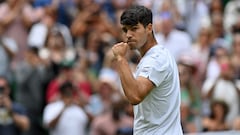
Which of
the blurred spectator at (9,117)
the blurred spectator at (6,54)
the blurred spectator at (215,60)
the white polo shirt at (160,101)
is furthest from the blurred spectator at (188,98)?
the white polo shirt at (160,101)

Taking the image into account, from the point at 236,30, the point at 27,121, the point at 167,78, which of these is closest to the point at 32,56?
the point at 27,121

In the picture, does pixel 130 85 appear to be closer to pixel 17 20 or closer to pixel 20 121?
pixel 20 121

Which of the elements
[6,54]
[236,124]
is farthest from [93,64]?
[236,124]

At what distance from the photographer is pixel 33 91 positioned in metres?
13.0

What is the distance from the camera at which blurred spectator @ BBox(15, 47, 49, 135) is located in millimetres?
12914

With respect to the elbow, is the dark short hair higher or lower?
higher

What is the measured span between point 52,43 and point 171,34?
6.53 ft

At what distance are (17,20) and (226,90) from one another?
3.54 metres

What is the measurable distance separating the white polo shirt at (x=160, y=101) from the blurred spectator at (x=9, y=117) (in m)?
4.87

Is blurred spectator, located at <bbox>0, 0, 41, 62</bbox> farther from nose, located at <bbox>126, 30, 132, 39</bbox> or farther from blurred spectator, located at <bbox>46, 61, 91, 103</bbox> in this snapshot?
nose, located at <bbox>126, 30, 132, 39</bbox>

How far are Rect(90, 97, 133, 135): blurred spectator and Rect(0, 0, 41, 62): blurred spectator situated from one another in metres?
2.36

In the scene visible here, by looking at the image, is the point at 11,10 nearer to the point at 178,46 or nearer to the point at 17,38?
the point at 17,38

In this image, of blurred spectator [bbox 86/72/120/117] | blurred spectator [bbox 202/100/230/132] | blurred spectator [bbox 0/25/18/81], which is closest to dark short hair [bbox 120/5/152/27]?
blurred spectator [bbox 202/100/230/132]

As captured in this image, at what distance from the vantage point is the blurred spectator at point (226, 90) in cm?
1243
